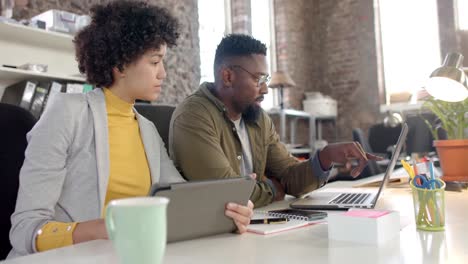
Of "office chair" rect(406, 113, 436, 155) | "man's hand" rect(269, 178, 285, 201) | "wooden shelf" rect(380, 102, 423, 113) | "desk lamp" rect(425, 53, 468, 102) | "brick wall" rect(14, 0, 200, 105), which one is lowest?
"office chair" rect(406, 113, 436, 155)

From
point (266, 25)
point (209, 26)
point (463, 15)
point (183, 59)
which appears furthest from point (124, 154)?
point (463, 15)

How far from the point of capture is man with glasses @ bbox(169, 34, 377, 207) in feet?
4.92

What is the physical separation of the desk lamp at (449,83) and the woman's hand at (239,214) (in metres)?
1.01

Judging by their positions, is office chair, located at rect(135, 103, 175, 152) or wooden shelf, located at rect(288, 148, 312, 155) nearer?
office chair, located at rect(135, 103, 175, 152)

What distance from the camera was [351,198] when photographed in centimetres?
138

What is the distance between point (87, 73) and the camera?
4.59 ft

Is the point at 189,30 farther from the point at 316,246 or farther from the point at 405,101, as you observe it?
the point at 316,246

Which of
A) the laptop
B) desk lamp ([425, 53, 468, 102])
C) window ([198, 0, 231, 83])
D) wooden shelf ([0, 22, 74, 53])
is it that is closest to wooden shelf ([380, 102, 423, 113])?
window ([198, 0, 231, 83])

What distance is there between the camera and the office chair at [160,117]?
1.69 m

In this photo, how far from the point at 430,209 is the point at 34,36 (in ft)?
9.35

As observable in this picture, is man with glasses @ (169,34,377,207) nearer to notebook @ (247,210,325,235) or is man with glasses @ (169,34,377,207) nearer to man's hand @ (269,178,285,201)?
man's hand @ (269,178,285,201)

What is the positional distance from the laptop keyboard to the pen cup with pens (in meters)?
0.31

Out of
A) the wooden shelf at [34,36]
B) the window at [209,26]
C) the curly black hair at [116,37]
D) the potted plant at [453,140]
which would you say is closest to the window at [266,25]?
the window at [209,26]

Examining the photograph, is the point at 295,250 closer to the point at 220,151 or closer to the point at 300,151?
the point at 220,151
